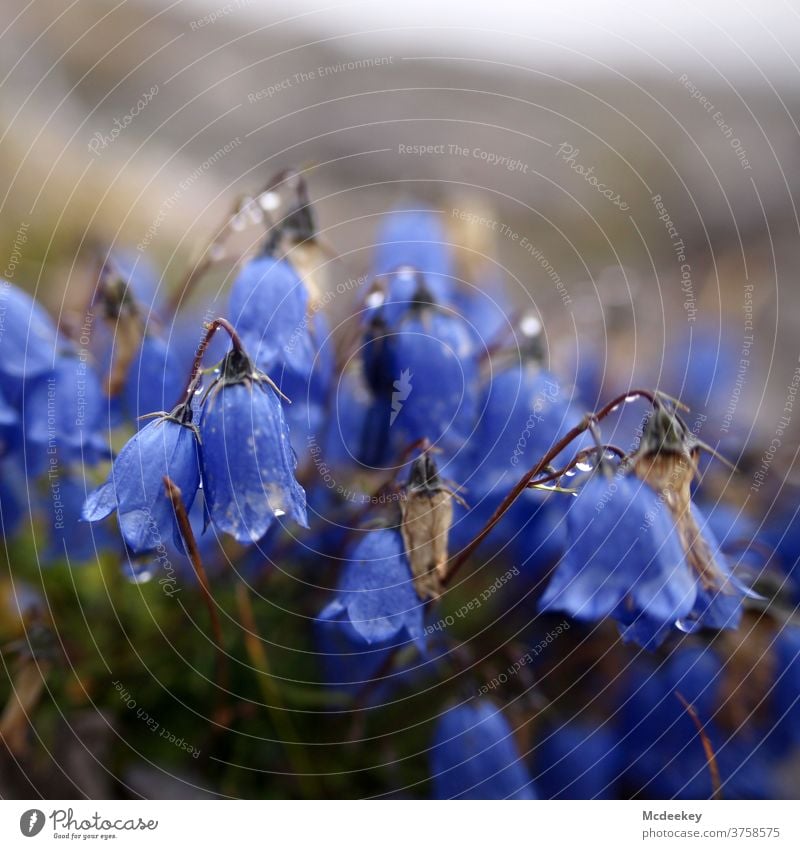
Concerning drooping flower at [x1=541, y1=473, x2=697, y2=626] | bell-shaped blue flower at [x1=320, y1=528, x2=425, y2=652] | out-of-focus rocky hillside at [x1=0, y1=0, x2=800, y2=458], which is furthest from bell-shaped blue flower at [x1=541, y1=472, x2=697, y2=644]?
out-of-focus rocky hillside at [x1=0, y1=0, x2=800, y2=458]

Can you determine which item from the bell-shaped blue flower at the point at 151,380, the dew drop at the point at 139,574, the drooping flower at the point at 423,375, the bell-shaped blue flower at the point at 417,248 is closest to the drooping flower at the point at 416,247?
the bell-shaped blue flower at the point at 417,248

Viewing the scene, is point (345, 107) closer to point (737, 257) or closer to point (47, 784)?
point (737, 257)

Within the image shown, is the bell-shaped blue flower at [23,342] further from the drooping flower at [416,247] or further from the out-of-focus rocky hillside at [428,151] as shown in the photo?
the out-of-focus rocky hillside at [428,151]

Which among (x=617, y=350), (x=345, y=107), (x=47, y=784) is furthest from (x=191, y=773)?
(x=345, y=107)

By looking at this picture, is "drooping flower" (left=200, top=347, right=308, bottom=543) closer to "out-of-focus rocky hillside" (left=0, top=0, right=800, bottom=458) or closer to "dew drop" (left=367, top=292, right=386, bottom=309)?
"dew drop" (left=367, top=292, right=386, bottom=309)

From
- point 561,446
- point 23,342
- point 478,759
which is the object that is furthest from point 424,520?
point 23,342

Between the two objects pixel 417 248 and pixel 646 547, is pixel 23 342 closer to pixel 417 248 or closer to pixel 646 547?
pixel 417 248
